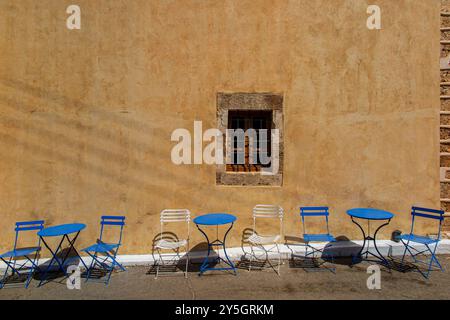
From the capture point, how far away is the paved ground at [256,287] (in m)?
3.21

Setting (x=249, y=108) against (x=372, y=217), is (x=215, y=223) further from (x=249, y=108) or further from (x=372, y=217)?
(x=372, y=217)

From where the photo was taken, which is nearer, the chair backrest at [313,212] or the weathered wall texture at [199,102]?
the weathered wall texture at [199,102]

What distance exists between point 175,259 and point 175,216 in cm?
67

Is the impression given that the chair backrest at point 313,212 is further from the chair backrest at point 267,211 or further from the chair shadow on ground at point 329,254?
the chair shadow on ground at point 329,254

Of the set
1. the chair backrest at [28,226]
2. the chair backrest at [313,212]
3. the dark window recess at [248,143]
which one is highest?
the dark window recess at [248,143]

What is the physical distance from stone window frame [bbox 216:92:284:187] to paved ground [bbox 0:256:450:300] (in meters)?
1.37

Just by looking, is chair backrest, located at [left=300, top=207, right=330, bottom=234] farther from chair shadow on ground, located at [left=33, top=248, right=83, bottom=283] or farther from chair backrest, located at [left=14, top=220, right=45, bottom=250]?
chair backrest, located at [left=14, top=220, right=45, bottom=250]

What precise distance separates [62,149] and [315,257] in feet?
14.3

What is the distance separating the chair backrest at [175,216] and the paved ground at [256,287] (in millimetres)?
783

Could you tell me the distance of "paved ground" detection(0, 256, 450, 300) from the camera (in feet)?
10.5

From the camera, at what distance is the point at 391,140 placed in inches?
180

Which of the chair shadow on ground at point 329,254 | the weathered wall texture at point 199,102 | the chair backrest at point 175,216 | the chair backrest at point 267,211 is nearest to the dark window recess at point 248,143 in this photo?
the weathered wall texture at point 199,102

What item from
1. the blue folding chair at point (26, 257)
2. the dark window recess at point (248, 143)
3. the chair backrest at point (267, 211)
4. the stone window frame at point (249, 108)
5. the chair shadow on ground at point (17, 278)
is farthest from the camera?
the dark window recess at point (248, 143)
